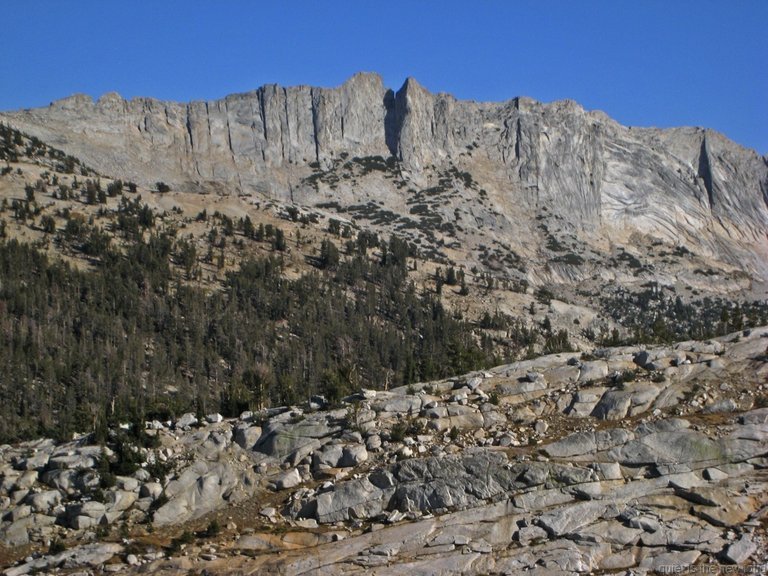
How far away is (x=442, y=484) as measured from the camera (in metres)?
31.8

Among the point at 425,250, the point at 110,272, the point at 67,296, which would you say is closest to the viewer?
the point at 67,296

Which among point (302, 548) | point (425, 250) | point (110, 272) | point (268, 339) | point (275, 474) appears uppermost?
point (425, 250)

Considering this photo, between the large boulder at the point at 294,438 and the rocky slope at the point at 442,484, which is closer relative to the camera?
the rocky slope at the point at 442,484

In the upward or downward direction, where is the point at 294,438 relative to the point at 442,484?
upward

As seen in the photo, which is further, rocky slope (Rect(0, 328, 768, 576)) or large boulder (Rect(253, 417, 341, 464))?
large boulder (Rect(253, 417, 341, 464))

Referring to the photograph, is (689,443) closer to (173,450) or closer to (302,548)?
(302,548)

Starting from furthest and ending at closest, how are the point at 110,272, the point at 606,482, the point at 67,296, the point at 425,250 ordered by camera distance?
Answer: 1. the point at 425,250
2. the point at 110,272
3. the point at 67,296
4. the point at 606,482

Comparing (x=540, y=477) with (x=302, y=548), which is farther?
(x=540, y=477)

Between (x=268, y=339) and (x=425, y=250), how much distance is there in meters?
82.5

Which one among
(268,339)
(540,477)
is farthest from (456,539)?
(268,339)

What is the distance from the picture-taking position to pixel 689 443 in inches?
1299

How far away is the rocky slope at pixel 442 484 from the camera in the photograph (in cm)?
2889

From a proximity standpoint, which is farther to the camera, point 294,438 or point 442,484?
point 294,438

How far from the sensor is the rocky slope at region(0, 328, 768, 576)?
2889cm
